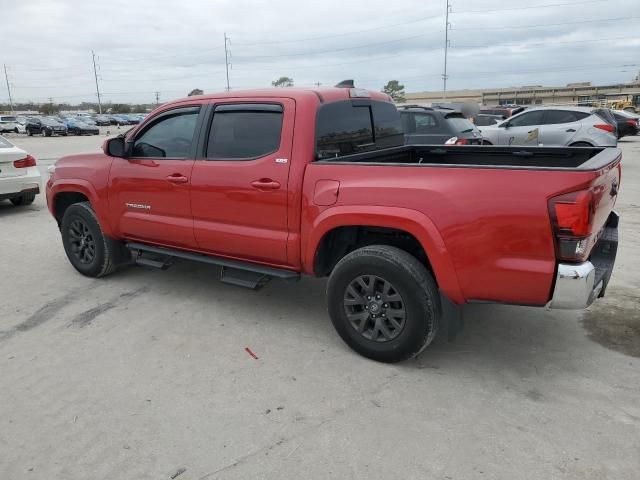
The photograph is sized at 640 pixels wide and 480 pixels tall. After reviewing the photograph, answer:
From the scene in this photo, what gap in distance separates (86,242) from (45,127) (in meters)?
39.1

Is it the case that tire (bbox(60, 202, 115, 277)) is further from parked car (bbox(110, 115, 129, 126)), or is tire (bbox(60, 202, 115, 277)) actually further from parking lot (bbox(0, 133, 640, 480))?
parked car (bbox(110, 115, 129, 126))

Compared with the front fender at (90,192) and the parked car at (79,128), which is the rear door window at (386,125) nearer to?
the front fender at (90,192)

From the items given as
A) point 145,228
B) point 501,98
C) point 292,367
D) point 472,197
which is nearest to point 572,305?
point 472,197

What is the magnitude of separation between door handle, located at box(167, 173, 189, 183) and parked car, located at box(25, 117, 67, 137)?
3977 centimetres

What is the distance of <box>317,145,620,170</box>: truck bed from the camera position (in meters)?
4.00

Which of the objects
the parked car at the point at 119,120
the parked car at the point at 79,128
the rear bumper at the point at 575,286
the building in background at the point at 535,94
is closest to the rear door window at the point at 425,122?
the rear bumper at the point at 575,286

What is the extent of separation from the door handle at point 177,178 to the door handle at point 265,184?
78 cm

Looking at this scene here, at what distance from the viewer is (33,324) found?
4.39 m

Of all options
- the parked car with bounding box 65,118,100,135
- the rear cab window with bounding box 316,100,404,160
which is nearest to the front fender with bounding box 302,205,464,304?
the rear cab window with bounding box 316,100,404,160

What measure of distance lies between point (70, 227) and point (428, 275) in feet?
13.3

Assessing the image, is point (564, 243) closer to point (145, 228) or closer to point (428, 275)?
point (428, 275)

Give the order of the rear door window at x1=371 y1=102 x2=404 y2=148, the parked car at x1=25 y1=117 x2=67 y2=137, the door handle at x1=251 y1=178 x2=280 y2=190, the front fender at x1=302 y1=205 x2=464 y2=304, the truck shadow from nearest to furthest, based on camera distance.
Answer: the front fender at x1=302 y1=205 x2=464 y2=304 < the truck shadow < the door handle at x1=251 y1=178 x2=280 y2=190 < the rear door window at x1=371 y1=102 x2=404 y2=148 < the parked car at x1=25 y1=117 x2=67 y2=137

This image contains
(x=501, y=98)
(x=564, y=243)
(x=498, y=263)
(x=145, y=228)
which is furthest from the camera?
(x=501, y=98)

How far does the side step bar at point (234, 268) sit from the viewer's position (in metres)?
4.06
